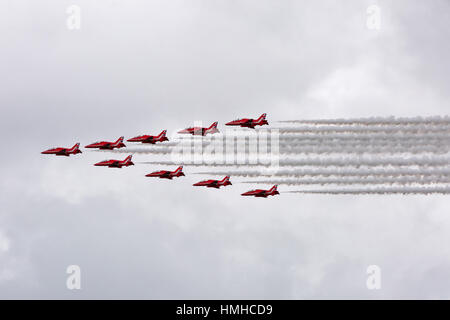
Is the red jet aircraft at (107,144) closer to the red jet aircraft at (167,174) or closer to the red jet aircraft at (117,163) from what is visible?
the red jet aircraft at (117,163)

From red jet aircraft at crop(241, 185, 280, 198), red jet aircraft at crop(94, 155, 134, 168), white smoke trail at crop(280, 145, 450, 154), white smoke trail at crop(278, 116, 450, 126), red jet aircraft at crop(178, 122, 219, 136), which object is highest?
red jet aircraft at crop(178, 122, 219, 136)

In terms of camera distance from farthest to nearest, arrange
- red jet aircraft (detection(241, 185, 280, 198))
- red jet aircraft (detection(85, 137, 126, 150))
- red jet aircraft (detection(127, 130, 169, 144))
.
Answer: red jet aircraft (detection(85, 137, 126, 150)) → red jet aircraft (detection(241, 185, 280, 198)) → red jet aircraft (detection(127, 130, 169, 144))

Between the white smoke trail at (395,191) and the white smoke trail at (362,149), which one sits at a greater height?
the white smoke trail at (362,149)

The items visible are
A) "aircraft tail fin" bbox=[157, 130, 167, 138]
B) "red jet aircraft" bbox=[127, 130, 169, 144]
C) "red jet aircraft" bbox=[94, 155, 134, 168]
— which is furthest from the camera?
"red jet aircraft" bbox=[94, 155, 134, 168]

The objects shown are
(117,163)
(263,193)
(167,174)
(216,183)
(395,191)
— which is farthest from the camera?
(117,163)

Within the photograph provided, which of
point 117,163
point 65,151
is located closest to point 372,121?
point 117,163

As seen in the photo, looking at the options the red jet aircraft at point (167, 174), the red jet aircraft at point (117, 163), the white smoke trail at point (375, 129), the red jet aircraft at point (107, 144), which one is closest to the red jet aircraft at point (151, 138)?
the red jet aircraft at point (107, 144)

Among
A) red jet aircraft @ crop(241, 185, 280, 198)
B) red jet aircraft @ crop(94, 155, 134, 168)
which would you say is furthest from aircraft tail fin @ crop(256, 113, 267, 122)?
red jet aircraft @ crop(94, 155, 134, 168)

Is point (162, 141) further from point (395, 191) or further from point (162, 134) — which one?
point (395, 191)

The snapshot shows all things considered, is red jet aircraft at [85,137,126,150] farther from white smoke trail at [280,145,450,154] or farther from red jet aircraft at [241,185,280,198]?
white smoke trail at [280,145,450,154]

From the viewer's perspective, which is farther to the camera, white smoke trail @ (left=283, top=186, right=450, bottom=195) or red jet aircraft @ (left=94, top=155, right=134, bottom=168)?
red jet aircraft @ (left=94, top=155, right=134, bottom=168)

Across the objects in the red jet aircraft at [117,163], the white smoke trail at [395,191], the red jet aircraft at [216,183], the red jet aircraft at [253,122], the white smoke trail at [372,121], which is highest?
the red jet aircraft at [253,122]

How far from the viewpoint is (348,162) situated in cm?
9694
